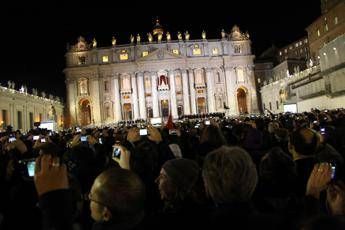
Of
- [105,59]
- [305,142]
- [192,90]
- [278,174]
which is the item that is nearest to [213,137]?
[305,142]

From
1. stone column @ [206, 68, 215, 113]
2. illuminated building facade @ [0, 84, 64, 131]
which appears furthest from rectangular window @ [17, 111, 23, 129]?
stone column @ [206, 68, 215, 113]

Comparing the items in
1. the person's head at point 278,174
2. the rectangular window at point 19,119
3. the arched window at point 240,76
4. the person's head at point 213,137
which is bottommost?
the person's head at point 278,174

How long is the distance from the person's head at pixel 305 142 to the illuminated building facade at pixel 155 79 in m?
87.1

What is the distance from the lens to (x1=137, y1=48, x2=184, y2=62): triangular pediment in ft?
305

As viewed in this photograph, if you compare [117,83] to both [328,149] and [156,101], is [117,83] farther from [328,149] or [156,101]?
[328,149]

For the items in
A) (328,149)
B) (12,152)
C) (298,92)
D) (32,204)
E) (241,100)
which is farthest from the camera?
(241,100)

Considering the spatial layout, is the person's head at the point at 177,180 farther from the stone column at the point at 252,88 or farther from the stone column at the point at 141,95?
the stone column at the point at 252,88

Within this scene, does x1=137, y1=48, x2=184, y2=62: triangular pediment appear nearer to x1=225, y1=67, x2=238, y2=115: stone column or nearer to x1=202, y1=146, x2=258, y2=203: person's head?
x1=225, y1=67, x2=238, y2=115: stone column

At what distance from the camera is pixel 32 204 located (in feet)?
18.1

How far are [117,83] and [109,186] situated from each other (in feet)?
302

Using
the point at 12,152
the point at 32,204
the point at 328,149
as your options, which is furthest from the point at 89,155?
the point at 328,149

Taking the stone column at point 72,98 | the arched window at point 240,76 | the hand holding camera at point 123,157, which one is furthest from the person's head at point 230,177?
the arched window at point 240,76

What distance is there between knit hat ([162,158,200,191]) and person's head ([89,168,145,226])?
2.08 feet

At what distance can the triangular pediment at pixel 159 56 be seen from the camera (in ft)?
305
